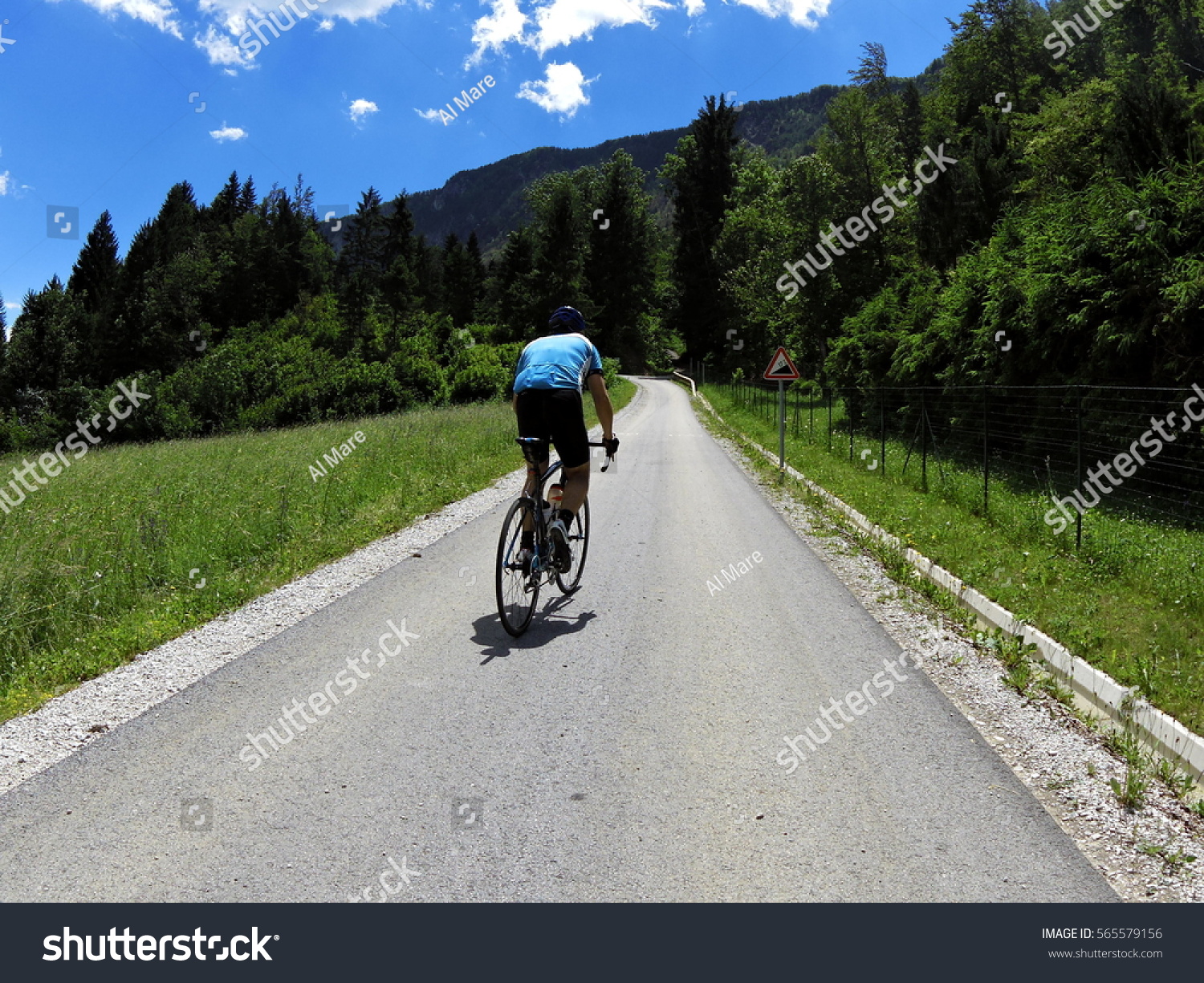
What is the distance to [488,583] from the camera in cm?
757

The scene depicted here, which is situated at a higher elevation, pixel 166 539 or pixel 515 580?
pixel 166 539

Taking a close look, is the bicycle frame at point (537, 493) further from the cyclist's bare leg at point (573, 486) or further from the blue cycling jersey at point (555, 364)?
the blue cycling jersey at point (555, 364)

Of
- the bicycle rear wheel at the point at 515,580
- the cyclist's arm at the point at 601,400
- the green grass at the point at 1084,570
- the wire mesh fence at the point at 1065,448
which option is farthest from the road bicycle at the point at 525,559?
the wire mesh fence at the point at 1065,448

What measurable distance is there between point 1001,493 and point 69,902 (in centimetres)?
1161

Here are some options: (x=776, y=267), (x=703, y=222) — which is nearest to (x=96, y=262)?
(x=703, y=222)

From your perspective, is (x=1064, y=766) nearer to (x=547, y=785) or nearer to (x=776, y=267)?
(x=547, y=785)

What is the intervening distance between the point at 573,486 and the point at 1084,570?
15.8 ft

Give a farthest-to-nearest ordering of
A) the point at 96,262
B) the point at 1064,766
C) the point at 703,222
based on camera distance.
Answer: the point at 96,262 < the point at 703,222 < the point at 1064,766

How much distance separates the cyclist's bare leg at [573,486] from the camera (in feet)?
20.7

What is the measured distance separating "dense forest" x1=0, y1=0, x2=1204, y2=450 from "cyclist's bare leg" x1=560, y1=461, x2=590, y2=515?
9103mm

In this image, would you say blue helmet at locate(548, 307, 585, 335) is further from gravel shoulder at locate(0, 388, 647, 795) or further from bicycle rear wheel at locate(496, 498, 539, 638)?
gravel shoulder at locate(0, 388, 647, 795)

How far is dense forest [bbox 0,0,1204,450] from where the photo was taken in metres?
13.3

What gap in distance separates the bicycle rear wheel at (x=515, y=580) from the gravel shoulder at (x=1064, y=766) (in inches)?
108

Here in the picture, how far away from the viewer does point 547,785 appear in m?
3.66
